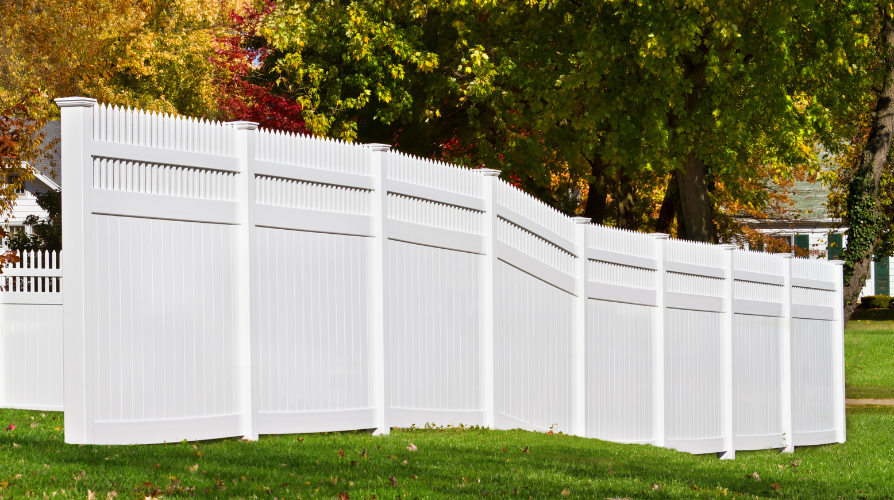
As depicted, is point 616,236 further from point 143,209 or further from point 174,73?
point 174,73

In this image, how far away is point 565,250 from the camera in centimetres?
955

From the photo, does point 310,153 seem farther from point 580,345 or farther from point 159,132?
point 580,345

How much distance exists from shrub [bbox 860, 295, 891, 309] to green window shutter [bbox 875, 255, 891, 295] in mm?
1659

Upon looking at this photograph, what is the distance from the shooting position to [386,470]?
6133mm

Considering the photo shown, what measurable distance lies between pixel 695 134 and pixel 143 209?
11.7 m

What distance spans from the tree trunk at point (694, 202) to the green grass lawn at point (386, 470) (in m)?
8.56

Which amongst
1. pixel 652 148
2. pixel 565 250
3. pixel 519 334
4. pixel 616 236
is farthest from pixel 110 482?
pixel 652 148

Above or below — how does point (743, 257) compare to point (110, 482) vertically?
above

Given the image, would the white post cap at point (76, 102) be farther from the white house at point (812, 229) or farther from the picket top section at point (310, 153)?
the white house at point (812, 229)

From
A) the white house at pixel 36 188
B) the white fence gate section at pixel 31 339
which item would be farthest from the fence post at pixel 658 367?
the white house at pixel 36 188

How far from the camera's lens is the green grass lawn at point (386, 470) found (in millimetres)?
5398

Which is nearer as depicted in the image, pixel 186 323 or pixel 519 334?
pixel 186 323

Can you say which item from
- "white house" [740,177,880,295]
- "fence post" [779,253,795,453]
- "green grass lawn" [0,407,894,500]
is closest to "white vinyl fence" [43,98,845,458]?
"green grass lawn" [0,407,894,500]

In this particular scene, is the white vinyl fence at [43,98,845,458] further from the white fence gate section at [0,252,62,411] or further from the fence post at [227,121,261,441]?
the white fence gate section at [0,252,62,411]
